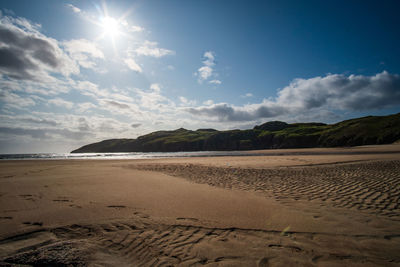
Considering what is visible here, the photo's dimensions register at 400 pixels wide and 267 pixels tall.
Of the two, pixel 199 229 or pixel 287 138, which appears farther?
pixel 287 138

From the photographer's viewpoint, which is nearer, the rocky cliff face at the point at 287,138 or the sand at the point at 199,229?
the sand at the point at 199,229

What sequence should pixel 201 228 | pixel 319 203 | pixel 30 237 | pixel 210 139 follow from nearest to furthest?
1. pixel 30 237
2. pixel 201 228
3. pixel 319 203
4. pixel 210 139

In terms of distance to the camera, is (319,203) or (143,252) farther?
(319,203)

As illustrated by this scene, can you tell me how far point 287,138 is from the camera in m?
90.7

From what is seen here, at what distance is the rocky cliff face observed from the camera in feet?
203

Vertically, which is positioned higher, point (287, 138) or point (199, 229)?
point (287, 138)

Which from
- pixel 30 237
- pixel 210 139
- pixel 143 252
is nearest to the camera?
pixel 143 252

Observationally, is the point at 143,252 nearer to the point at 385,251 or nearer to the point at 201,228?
the point at 201,228

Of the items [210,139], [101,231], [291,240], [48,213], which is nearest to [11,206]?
[48,213]

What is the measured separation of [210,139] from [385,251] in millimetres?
120160

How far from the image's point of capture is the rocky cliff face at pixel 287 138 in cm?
6174

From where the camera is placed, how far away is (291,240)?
4195 mm

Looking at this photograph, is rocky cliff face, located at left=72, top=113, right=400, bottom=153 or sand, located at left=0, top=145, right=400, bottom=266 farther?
rocky cliff face, located at left=72, top=113, right=400, bottom=153

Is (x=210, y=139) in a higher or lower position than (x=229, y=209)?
higher
